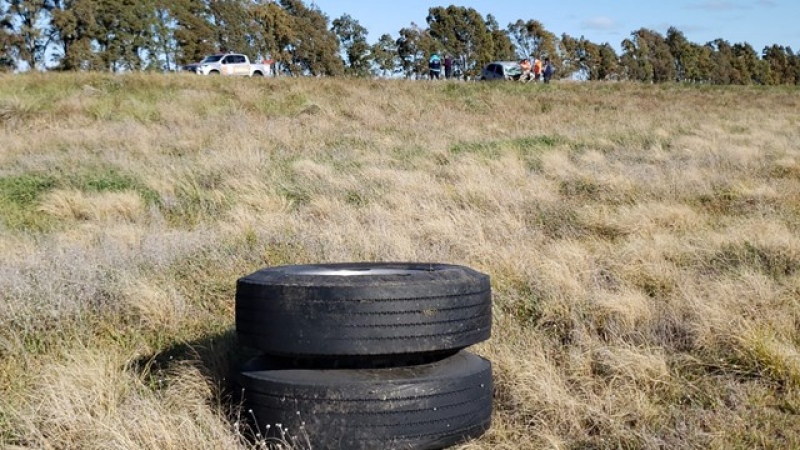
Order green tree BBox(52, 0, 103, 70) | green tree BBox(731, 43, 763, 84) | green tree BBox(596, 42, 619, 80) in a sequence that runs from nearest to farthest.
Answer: green tree BBox(52, 0, 103, 70)
green tree BBox(596, 42, 619, 80)
green tree BBox(731, 43, 763, 84)

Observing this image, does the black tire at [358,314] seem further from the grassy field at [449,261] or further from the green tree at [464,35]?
the green tree at [464,35]

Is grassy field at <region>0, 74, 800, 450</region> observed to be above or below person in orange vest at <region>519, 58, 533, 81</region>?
below

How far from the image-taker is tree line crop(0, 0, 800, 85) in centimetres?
5672

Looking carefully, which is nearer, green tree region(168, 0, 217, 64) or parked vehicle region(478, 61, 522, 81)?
parked vehicle region(478, 61, 522, 81)

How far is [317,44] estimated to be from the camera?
74250mm

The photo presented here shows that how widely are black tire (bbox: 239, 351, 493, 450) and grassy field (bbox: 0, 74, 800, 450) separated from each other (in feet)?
0.87

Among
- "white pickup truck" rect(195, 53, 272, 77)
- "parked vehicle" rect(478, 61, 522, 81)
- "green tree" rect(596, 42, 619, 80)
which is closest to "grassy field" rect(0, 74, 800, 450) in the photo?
"white pickup truck" rect(195, 53, 272, 77)

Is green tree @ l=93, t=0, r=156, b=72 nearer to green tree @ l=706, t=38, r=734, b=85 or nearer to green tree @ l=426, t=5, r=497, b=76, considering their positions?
green tree @ l=426, t=5, r=497, b=76

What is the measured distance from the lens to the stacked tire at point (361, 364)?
4.15 m

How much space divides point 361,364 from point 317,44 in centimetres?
7212

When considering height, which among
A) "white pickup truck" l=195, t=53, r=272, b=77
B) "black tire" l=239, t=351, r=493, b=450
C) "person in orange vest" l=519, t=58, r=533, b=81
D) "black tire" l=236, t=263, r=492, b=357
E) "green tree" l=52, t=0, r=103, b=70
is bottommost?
"black tire" l=239, t=351, r=493, b=450

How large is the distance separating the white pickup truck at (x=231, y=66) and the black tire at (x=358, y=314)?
40510 mm

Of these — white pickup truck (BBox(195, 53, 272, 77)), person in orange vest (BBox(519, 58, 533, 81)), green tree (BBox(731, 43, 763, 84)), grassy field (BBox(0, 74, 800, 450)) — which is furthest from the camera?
green tree (BBox(731, 43, 763, 84))

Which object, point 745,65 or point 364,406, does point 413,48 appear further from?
point 364,406
